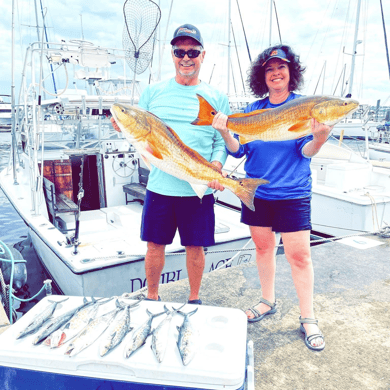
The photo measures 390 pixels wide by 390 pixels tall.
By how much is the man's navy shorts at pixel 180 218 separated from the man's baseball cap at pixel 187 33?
3.82ft

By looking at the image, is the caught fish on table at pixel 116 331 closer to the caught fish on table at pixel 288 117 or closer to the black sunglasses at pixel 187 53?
the caught fish on table at pixel 288 117

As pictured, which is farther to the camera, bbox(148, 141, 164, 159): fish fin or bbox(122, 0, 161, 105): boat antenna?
bbox(122, 0, 161, 105): boat antenna

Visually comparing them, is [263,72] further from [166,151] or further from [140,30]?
[140,30]

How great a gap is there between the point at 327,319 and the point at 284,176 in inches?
52.9

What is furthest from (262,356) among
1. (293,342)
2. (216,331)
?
(216,331)

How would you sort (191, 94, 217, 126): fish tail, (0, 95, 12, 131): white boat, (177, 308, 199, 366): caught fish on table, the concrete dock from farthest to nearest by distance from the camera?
(0, 95, 12, 131): white boat
the concrete dock
(191, 94, 217, 126): fish tail
(177, 308, 199, 366): caught fish on table

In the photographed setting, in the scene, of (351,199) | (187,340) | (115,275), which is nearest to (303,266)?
(187,340)

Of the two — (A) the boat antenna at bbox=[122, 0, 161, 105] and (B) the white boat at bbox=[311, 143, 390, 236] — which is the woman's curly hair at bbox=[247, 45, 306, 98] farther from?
(B) the white boat at bbox=[311, 143, 390, 236]

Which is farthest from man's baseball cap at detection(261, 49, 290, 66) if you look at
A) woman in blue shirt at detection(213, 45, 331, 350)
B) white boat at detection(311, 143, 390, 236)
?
white boat at detection(311, 143, 390, 236)

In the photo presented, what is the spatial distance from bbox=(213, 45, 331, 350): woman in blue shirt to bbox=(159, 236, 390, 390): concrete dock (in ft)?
0.61

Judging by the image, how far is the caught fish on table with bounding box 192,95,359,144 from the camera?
6.09 feet

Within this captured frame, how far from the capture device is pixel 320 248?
14.7 ft

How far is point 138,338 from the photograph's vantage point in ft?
5.62

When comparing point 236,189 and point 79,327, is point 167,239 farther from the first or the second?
point 79,327
